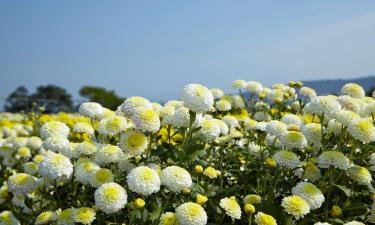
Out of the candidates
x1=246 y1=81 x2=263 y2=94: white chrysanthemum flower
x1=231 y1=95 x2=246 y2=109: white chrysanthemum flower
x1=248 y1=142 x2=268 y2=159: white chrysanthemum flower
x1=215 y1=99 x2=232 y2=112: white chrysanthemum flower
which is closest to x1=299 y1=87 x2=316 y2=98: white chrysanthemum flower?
x1=246 y1=81 x2=263 y2=94: white chrysanthemum flower

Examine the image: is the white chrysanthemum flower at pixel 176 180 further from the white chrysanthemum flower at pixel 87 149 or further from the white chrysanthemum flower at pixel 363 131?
the white chrysanthemum flower at pixel 363 131

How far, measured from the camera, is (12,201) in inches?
126

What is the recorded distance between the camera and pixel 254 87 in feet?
12.9

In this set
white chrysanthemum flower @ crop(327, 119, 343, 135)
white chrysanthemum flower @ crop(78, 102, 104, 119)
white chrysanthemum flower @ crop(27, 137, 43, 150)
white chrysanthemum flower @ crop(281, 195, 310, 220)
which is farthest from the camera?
white chrysanthemum flower @ crop(27, 137, 43, 150)

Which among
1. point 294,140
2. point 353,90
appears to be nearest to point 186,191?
point 294,140

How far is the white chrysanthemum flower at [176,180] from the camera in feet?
7.05

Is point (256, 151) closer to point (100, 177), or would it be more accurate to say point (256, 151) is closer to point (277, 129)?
point (277, 129)

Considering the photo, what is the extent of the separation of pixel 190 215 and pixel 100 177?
0.50 metres

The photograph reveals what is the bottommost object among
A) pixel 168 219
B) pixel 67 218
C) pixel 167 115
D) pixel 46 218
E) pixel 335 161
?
pixel 46 218

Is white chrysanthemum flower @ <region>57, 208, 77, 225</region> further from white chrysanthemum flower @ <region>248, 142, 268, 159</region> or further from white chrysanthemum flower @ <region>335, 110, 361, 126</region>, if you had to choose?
white chrysanthemum flower @ <region>335, 110, 361, 126</region>

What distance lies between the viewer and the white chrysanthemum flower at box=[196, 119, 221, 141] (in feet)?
8.60

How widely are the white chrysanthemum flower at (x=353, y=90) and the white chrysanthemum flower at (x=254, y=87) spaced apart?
0.77m

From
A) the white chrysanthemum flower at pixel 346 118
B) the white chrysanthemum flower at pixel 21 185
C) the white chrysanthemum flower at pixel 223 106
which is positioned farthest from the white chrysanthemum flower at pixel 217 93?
the white chrysanthemum flower at pixel 21 185

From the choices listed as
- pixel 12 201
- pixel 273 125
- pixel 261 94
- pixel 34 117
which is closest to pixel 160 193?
pixel 273 125
